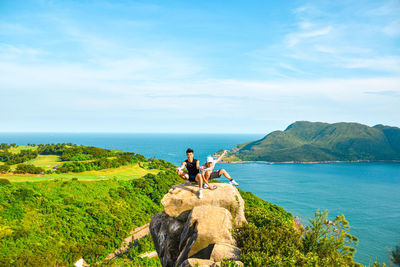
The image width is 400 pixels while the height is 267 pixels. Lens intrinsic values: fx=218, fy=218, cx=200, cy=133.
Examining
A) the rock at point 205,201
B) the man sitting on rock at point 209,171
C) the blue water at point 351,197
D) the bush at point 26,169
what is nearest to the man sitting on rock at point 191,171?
the man sitting on rock at point 209,171

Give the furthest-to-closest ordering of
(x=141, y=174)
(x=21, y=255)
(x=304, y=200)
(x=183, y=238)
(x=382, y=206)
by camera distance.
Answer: (x=304, y=200) → (x=382, y=206) → (x=141, y=174) → (x=21, y=255) → (x=183, y=238)

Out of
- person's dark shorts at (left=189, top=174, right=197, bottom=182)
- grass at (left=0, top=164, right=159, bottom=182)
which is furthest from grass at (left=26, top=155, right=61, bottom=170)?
person's dark shorts at (left=189, top=174, right=197, bottom=182)

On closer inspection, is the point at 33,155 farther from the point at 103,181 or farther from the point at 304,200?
the point at 304,200

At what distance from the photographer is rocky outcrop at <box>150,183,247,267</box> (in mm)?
12555

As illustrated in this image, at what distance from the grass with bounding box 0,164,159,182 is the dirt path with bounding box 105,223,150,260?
945 inches

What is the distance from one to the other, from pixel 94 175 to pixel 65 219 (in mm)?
26181

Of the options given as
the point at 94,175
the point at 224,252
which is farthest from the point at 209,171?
the point at 94,175

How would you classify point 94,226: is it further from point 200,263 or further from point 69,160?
point 200,263

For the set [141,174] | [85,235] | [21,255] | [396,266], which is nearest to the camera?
[21,255]

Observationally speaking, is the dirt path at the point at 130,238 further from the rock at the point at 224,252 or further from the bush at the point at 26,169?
the rock at the point at 224,252

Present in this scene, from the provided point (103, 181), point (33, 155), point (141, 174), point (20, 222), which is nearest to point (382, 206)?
point (141, 174)

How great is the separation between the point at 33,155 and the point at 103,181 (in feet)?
126

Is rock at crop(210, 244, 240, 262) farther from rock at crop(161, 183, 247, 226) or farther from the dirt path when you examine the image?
the dirt path

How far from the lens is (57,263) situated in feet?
117
